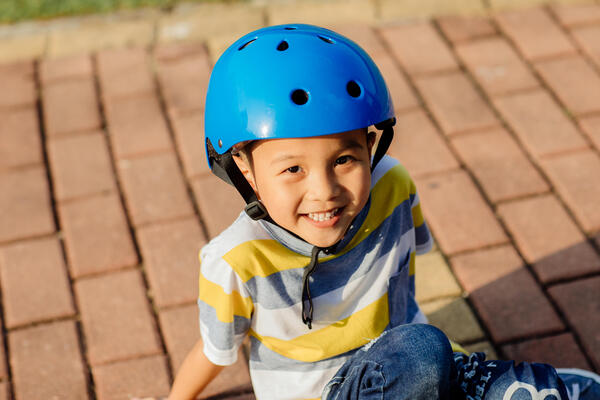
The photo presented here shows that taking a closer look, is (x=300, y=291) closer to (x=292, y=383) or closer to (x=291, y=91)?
(x=292, y=383)

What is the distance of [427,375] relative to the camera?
1.95m

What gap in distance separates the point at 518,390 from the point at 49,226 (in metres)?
2.13

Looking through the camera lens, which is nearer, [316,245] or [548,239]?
[316,245]

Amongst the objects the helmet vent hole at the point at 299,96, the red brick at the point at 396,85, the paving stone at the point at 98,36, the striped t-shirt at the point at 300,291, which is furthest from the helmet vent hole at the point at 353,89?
the paving stone at the point at 98,36

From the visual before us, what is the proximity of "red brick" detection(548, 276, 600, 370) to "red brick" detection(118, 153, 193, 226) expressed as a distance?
Answer: 1602 millimetres

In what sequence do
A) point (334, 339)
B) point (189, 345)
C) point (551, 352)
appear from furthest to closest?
1. point (189, 345)
2. point (551, 352)
3. point (334, 339)

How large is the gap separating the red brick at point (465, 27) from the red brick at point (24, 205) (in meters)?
2.33

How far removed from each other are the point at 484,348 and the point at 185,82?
2129 mm

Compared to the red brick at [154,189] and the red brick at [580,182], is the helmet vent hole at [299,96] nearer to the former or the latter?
the red brick at [154,189]

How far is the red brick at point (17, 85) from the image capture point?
3867mm

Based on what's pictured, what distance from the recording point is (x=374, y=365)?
1974 mm

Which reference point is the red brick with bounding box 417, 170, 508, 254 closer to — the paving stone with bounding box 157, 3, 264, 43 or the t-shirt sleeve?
the t-shirt sleeve

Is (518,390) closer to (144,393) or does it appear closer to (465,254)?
(465,254)

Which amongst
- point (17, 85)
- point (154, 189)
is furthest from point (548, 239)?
point (17, 85)
